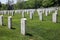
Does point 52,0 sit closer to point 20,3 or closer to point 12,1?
point 20,3

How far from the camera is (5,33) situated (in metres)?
15.5

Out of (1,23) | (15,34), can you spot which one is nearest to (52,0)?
(1,23)

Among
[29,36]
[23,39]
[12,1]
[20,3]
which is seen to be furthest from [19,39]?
[12,1]

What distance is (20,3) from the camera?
9969 centimetres

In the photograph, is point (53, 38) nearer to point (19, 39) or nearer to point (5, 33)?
point (19, 39)

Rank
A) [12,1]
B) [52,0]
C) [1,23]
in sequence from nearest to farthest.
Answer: [1,23] < [52,0] < [12,1]

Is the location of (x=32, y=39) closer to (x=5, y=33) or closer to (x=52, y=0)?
(x=5, y=33)

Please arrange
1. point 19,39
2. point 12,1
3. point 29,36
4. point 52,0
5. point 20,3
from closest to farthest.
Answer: point 19,39
point 29,36
point 52,0
point 20,3
point 12,1

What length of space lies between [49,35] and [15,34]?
2.38 metres

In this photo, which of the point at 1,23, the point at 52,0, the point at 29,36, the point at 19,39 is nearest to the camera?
the point at 19,39

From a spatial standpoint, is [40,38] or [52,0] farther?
[52,0]

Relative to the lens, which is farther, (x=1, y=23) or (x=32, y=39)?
(x=1, y=23)

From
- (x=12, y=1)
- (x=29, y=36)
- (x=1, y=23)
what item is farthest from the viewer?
(x=12, y=1)

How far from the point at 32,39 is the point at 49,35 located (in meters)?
1.77
